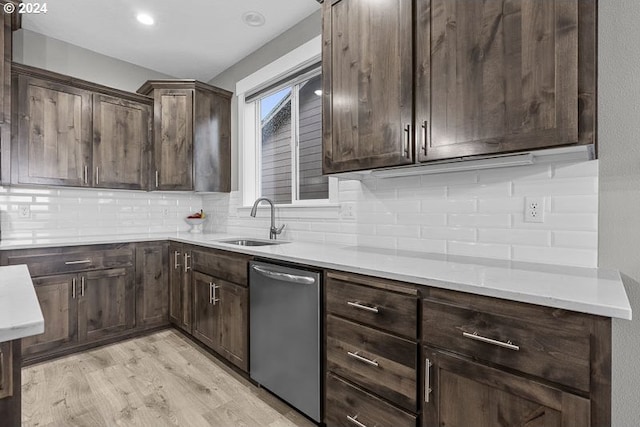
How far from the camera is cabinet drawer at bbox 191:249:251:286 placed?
2.16 metres

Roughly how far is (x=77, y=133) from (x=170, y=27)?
4.16ft

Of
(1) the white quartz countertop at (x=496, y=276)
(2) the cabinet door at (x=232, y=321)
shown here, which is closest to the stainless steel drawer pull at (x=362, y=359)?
(1) the white quartz countertop at (x=496, y=276)

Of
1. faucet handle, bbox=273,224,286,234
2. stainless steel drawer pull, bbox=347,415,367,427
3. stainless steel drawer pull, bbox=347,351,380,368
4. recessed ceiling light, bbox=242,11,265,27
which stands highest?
recessed ceiling light, bbox=242,11,265,27

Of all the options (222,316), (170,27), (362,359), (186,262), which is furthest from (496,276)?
(170,27)

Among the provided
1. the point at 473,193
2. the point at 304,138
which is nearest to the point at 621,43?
the point at 473,193

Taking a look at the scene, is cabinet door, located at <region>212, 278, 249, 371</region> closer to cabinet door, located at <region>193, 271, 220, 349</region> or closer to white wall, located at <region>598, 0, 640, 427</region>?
cabinet door, located at <region>193, 271, 220, 349</region>

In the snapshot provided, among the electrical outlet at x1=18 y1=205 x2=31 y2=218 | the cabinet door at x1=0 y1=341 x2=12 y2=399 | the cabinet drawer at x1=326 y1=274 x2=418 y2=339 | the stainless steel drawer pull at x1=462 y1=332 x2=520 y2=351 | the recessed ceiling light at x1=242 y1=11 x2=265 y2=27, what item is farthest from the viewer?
the electrical outlet at x1=18 y1=205 x2=31 y2=218

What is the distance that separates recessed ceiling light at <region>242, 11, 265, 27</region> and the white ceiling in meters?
0.04

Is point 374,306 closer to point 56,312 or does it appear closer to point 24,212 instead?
point 56,312

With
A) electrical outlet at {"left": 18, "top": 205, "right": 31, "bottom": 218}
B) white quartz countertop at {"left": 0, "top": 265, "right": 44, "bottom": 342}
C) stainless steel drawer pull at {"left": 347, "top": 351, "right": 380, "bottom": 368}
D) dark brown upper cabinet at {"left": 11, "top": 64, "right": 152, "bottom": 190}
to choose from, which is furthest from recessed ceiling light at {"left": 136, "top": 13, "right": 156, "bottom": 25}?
stainless steel drawer pull at {"left": 347, "top": 351, "right": 380, "bottom": 368}

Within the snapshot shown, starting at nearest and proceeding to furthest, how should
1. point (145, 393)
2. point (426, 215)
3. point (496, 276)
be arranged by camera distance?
point (496, 276) → point (426, 215) → point (145, 393)

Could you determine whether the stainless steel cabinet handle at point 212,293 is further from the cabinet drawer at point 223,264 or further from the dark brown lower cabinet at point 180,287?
the dark brown lower cabinet at point 180,287

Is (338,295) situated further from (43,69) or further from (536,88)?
(43,69)

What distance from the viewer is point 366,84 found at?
68.9 inches
